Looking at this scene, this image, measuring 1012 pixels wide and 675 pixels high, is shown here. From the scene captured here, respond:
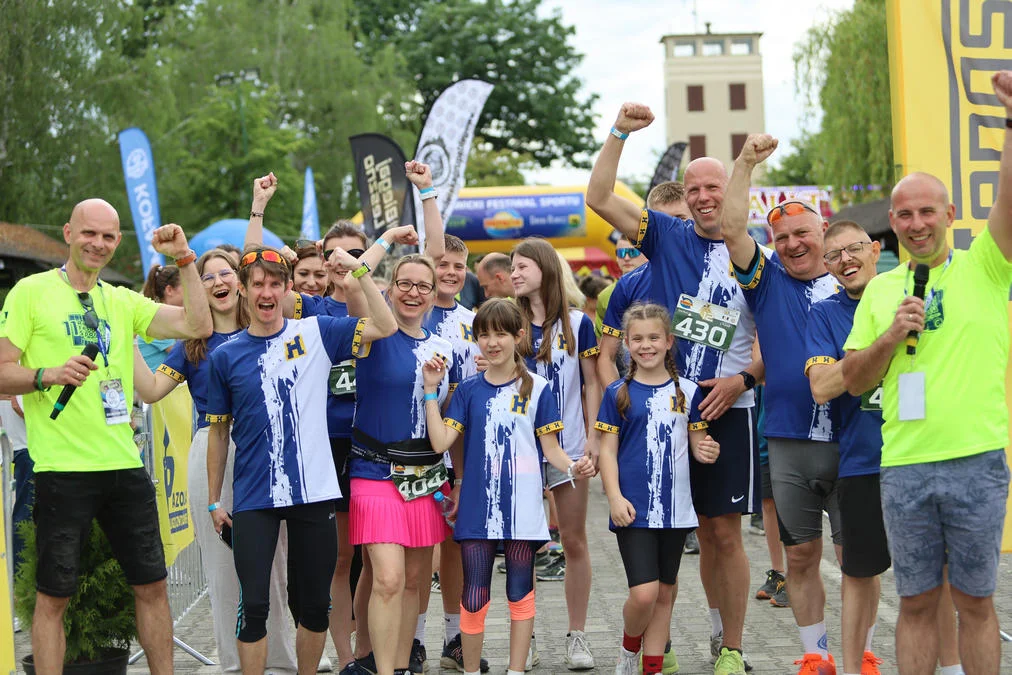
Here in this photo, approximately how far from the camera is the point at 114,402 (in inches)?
203

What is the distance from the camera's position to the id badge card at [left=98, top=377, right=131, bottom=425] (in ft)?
16.8

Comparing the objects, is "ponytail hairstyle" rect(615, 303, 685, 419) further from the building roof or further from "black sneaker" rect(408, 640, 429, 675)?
the building roof

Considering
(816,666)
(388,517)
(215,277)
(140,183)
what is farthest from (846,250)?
(140,183)

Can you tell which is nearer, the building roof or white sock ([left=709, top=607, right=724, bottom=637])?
white sock ([left=709, top=607, right=724, bottom=637])

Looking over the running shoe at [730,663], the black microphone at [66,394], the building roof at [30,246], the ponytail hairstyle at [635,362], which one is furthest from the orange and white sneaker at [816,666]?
the building roof at [30,246]

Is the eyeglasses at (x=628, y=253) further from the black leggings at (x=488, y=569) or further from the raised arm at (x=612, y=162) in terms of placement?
the black leggings at (x=488, y=569)

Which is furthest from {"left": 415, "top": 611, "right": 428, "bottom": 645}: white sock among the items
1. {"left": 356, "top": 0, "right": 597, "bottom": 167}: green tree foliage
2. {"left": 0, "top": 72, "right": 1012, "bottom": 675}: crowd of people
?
{"left": 356, "top": 0, "right": 597, "bottom": 167}: green tree foliage

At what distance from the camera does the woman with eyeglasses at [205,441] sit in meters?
5.76

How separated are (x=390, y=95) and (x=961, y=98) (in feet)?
130

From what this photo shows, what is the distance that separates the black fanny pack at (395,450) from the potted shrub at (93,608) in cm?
126

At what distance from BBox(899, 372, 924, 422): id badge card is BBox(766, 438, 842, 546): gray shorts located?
1.03m

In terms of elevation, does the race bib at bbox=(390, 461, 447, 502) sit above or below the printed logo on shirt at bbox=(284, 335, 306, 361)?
below

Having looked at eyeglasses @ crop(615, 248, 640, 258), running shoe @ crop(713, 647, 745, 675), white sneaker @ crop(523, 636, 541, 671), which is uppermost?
eyeglasses @ crop(615, 248, 640, 258)

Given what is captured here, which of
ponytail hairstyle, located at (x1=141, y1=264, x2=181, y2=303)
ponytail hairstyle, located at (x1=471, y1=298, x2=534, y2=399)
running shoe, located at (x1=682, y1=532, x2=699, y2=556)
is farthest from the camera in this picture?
running shoe, located at (x1=682, y1=532, x2=699, y2=556)
